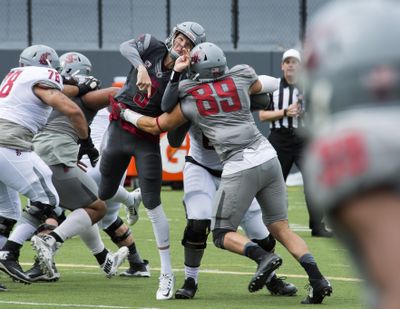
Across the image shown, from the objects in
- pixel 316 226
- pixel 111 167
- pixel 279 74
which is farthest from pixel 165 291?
pixel 279 74

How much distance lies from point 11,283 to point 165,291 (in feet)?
4.59

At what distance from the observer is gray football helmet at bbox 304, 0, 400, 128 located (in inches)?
86.2

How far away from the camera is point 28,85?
7875mm

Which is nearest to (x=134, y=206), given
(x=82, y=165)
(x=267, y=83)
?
(x=82, y=165)

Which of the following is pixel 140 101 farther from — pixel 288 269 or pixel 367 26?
pixel 367 26

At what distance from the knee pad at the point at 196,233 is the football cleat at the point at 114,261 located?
3.36 ft

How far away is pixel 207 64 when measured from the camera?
7.20m

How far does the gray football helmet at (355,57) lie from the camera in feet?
7.18

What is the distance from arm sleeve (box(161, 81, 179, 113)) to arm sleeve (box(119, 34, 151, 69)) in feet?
1.97

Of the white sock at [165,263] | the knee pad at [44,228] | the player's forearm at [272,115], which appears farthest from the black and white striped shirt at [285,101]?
the white sock at [165,263]

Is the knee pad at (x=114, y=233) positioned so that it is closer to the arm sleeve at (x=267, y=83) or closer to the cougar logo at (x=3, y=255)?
the cougar logo at (x=3, y=255)

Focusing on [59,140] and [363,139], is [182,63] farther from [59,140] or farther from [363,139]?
[363,139]

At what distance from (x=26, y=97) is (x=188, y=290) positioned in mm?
1755

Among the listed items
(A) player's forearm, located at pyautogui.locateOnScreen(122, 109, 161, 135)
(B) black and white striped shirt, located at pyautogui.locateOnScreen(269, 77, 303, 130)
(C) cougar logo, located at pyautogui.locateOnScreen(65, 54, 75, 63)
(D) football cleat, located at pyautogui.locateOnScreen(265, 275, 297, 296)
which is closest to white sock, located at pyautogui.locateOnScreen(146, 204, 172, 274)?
(A) player's forearm, located at pyautogui.locateOnScreen(122, 109, 161, 135)
